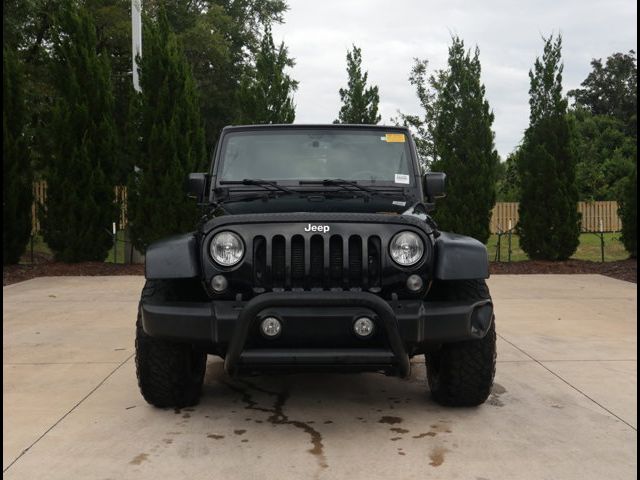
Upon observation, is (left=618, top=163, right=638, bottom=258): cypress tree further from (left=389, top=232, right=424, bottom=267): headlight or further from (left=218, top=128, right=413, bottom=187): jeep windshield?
(left=389, top=232, right=424, bottom=267): headlight

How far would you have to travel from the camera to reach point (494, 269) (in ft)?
41.3

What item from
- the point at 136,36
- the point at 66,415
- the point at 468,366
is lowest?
the point at 66,415

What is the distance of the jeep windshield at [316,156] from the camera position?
4.61m

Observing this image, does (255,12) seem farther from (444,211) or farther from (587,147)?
(444,211)

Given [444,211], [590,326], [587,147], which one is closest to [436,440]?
[590,326]

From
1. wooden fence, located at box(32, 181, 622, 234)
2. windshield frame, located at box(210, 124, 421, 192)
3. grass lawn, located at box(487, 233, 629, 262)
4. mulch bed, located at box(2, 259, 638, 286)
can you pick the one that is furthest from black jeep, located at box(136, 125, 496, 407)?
wooden fence, located at box(32, 181, 622, 234)

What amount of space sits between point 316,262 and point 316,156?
4.46 ft

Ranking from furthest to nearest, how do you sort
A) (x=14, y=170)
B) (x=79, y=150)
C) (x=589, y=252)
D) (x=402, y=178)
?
(x=589, y=252), (x=79, y=150), (x=14, y=170), (x=402, y=178)

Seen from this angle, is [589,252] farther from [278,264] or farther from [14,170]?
[278,264]

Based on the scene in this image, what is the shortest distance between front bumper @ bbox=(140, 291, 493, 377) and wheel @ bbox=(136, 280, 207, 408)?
0.35m

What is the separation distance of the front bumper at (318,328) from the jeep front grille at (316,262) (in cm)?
16

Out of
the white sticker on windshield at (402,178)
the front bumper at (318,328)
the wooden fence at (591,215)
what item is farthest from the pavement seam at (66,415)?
the wooden fence at (591,215)

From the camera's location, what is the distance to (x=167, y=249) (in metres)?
3.62

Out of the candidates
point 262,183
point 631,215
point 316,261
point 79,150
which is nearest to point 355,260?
point 316,261
